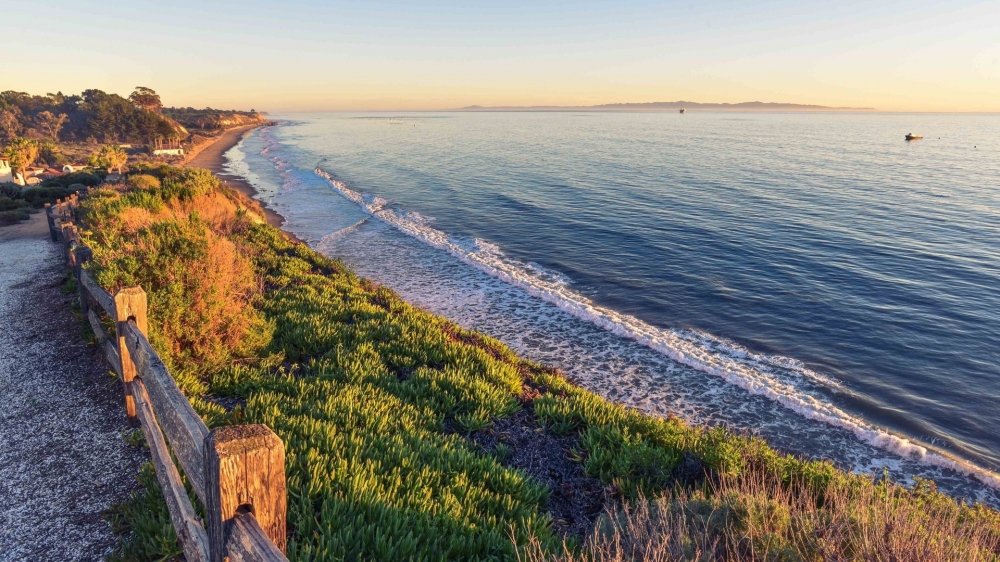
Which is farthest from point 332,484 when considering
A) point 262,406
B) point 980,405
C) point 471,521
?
point 980,405

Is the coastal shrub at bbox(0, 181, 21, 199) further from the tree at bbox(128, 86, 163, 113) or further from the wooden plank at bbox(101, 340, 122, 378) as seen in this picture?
the tree at bbox(128, 86, 163, 113)

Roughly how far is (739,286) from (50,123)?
106m

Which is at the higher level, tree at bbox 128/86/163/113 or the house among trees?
tree at bbox 128/86/163/113

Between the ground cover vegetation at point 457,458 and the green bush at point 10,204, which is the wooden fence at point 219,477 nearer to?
the ground cover vegetation at point 457,458

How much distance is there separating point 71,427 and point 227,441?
5302 mm

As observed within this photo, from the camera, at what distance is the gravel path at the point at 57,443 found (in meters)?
4.39

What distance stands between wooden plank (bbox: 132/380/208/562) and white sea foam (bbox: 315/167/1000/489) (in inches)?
476

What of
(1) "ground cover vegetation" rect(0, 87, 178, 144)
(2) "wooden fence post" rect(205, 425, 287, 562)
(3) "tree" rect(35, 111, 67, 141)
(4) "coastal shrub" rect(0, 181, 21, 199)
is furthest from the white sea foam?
(3) "tree" rect(35, 111, 67, 141)

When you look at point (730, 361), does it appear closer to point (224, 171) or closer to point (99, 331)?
point (99, 331)

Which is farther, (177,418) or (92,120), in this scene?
(92,120)

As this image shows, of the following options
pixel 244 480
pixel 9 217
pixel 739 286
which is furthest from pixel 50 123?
pixel 244 480

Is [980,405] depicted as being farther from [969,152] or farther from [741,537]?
[969,152]

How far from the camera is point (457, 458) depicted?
5871 mm

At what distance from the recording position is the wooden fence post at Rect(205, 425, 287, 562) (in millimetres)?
2277
